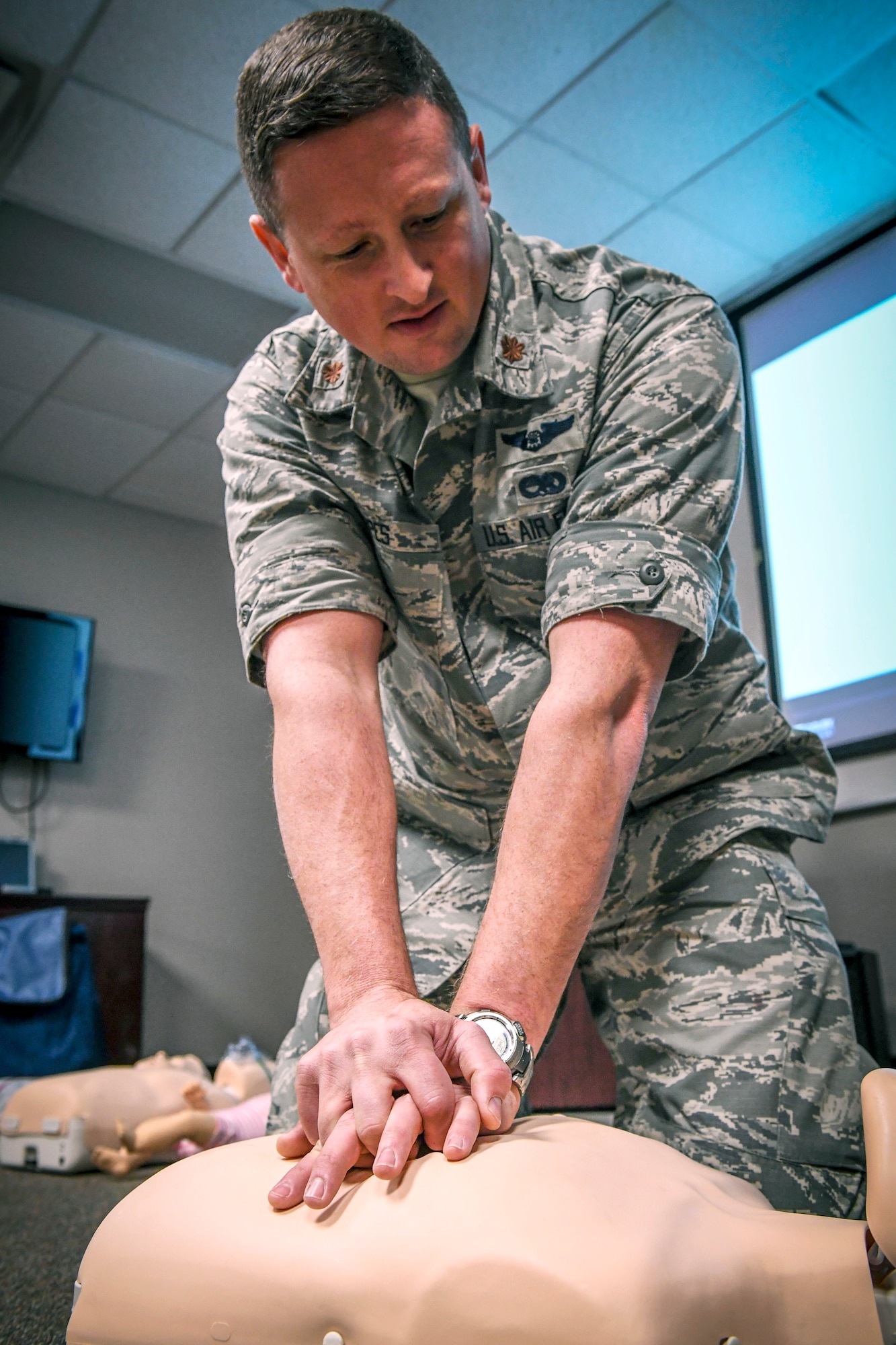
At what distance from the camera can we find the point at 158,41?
2707 mm

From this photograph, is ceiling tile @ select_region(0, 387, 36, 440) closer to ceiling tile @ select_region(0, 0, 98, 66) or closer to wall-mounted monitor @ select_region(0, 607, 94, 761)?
wall-mounted monitor @ select_region(0, 607, 94, 761)

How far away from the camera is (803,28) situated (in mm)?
2689

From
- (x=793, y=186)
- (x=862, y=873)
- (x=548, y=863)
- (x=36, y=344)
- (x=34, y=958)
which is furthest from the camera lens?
(x=36, y=344)

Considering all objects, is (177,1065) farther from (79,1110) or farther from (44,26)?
(44,26)

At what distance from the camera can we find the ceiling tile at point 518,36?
8.63 ft

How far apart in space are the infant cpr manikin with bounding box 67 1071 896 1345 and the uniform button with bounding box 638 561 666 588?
426 mm

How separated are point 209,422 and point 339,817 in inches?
147

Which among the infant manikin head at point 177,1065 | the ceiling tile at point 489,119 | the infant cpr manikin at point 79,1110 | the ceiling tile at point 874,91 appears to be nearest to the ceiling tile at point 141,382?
the ceiling tile at point 489,119

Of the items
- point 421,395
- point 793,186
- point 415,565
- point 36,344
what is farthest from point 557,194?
point 415,565

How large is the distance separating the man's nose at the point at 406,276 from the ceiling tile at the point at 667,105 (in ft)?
7.09

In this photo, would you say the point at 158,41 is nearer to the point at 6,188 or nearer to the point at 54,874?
the point at 6,188

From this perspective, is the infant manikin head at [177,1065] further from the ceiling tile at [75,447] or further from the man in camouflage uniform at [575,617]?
the ceiling tile at [75,447]

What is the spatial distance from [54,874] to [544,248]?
3840mm

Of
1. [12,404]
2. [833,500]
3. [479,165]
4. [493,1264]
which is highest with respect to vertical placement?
[12,404]
